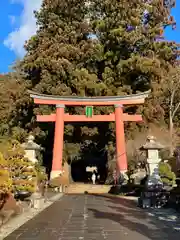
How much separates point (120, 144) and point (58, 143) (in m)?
4.28

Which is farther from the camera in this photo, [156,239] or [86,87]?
[86,87]

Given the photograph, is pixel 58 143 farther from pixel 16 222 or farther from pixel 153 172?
pixel 16 222

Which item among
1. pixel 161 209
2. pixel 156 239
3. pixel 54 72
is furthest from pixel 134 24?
pixel 156 239

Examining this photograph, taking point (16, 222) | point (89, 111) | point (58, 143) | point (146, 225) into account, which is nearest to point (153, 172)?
point (146, 225)

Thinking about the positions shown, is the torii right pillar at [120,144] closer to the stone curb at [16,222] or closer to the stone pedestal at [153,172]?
the stone pedestal at [153,172]

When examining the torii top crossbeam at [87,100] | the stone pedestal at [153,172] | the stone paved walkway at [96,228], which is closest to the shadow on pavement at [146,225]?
the stone paved walkway at [96,228]

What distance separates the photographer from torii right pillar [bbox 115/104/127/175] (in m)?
22.4

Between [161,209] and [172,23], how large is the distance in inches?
883

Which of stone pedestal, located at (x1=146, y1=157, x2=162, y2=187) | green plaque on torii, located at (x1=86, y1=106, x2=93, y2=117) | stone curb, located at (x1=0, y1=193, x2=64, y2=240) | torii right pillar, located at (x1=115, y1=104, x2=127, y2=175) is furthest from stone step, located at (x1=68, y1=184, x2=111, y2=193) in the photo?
stone curb, located at (x1=0, y1=193, x2=64, y2=240)

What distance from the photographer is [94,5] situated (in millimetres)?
28406

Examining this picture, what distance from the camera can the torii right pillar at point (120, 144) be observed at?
22392 millimetres

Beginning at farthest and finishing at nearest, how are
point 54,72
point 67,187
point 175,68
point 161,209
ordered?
point 175,68 < point 54,72 < point 67,187 < point 161,209

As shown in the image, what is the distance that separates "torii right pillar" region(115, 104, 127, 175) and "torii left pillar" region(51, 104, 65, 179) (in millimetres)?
3835

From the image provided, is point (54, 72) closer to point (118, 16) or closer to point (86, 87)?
point (86, 87)
